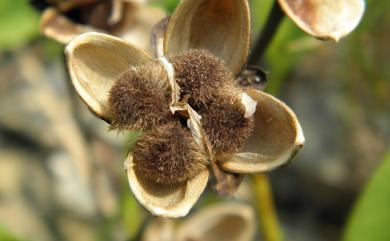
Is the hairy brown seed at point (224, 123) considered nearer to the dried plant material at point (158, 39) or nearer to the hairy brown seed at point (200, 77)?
the hairy brown seed at point (200, 77)

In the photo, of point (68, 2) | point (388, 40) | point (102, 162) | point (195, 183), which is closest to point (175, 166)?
point (195, 183)

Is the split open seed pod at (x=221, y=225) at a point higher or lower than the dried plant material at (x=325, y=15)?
lower

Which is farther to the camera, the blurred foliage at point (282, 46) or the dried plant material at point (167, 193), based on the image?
the blurred foliage at point (282, 46)

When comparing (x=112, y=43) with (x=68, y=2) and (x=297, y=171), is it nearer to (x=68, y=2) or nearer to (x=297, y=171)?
(x=68, y=2)

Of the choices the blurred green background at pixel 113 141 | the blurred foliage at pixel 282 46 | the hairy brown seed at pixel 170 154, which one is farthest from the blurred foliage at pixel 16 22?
the hairy brown seed at pixel 170 154

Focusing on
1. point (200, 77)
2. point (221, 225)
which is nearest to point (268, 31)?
point (200, 77)

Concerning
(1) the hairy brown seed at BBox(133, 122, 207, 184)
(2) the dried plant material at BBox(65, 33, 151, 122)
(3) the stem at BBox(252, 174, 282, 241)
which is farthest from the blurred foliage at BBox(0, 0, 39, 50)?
(1) the hairy brown seed at BBox(133, 122, 207, 184)

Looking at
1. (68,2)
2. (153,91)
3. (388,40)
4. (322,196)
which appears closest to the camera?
(153,91)

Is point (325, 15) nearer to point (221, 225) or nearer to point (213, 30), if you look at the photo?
point (213, 30)
